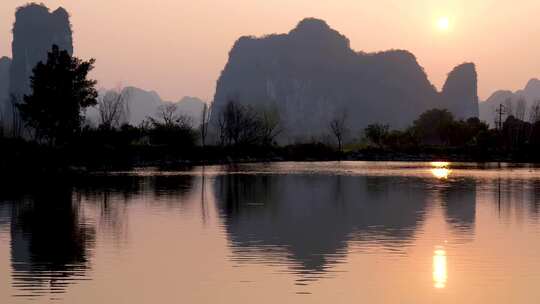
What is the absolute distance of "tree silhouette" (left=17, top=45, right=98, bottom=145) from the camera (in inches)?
2185

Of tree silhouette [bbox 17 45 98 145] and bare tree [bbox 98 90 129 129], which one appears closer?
tree silhouette [bbox 17 45 98 145]

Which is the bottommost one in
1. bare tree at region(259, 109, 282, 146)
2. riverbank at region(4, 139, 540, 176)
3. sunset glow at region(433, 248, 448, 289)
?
sunset glow at region(433, 248, 448, 289)

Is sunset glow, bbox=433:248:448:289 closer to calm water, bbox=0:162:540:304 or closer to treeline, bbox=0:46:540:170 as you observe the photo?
calm water, bbox=0:162:540:304

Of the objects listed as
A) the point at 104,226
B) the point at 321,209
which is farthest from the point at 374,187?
the point at 104,226

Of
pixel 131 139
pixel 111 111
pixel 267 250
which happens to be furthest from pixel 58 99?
pixel 267 250

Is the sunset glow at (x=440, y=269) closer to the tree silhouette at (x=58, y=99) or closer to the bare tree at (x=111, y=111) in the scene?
the tree silhouette at (x=58, y=99)

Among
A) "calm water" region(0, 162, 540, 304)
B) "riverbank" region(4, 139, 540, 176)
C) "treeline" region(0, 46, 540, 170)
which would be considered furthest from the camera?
"treeline" region(0, 46, 540, 170)

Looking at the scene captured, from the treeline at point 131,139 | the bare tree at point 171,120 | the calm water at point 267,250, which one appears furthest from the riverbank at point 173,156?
the calm water at point 267,250

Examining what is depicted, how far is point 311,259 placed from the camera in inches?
543

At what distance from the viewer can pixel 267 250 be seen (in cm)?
1475

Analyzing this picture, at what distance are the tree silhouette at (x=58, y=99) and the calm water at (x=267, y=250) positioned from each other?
28.7 m

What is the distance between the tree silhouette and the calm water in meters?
28.7

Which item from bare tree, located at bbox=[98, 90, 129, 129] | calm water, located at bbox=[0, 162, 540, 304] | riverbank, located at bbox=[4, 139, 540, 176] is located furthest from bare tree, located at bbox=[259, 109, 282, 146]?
calm water, located at bbox=[0, 162, 540, 304]

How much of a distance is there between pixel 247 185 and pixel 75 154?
76.7 feet
